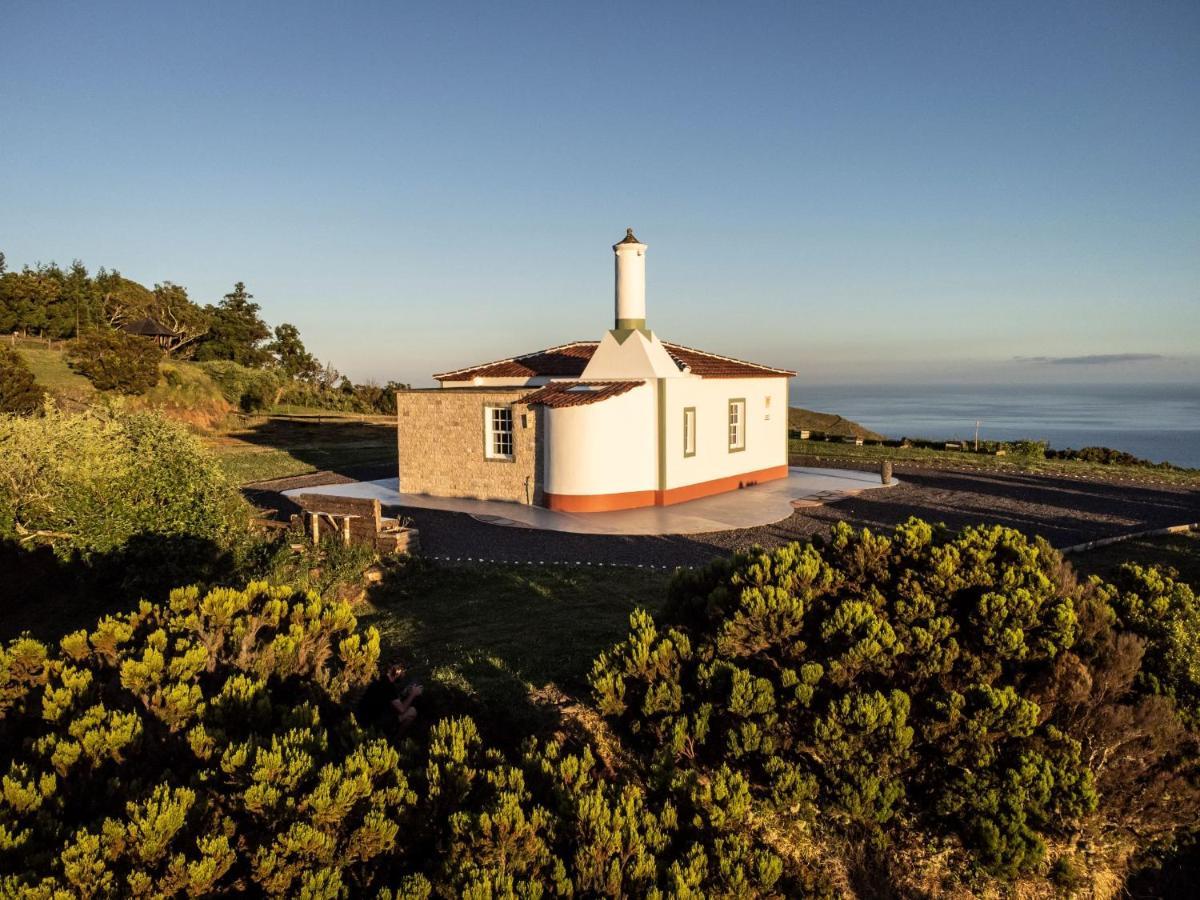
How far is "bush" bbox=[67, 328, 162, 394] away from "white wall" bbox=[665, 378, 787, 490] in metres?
30.9

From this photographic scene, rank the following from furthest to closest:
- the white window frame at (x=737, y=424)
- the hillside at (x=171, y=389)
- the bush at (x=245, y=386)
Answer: the bush at (x=245, y=386) < the hillside at (x=171, y=389) < the white window frame at (x=737, y=424)

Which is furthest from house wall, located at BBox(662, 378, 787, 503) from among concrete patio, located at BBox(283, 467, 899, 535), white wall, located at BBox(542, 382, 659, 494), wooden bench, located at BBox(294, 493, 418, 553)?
wooden bench, located at BBox(294, 493, 418, 553)

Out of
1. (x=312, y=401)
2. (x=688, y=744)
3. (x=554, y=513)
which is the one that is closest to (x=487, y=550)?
(x=554, y=513)

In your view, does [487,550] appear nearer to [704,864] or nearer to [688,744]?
[688,744]

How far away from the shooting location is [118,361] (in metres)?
37.3

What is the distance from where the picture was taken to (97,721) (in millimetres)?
3867

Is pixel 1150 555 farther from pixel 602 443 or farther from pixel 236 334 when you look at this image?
pixel 236 334

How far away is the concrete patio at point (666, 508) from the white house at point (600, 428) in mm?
462

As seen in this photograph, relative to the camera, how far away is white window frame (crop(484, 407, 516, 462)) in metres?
17.7

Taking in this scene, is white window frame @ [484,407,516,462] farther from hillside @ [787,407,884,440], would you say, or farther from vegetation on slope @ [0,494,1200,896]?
hillside @ [787,407,884,440]

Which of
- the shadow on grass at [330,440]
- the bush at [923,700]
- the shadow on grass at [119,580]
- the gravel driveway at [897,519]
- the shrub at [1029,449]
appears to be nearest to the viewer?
the bush at [923,700]

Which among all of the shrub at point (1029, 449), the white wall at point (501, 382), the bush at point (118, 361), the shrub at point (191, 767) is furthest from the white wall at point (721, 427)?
the bush at point (118, 361)

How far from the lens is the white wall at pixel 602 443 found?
53.3ft

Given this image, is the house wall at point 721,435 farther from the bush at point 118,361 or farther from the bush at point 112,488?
the bush at point 118,361
